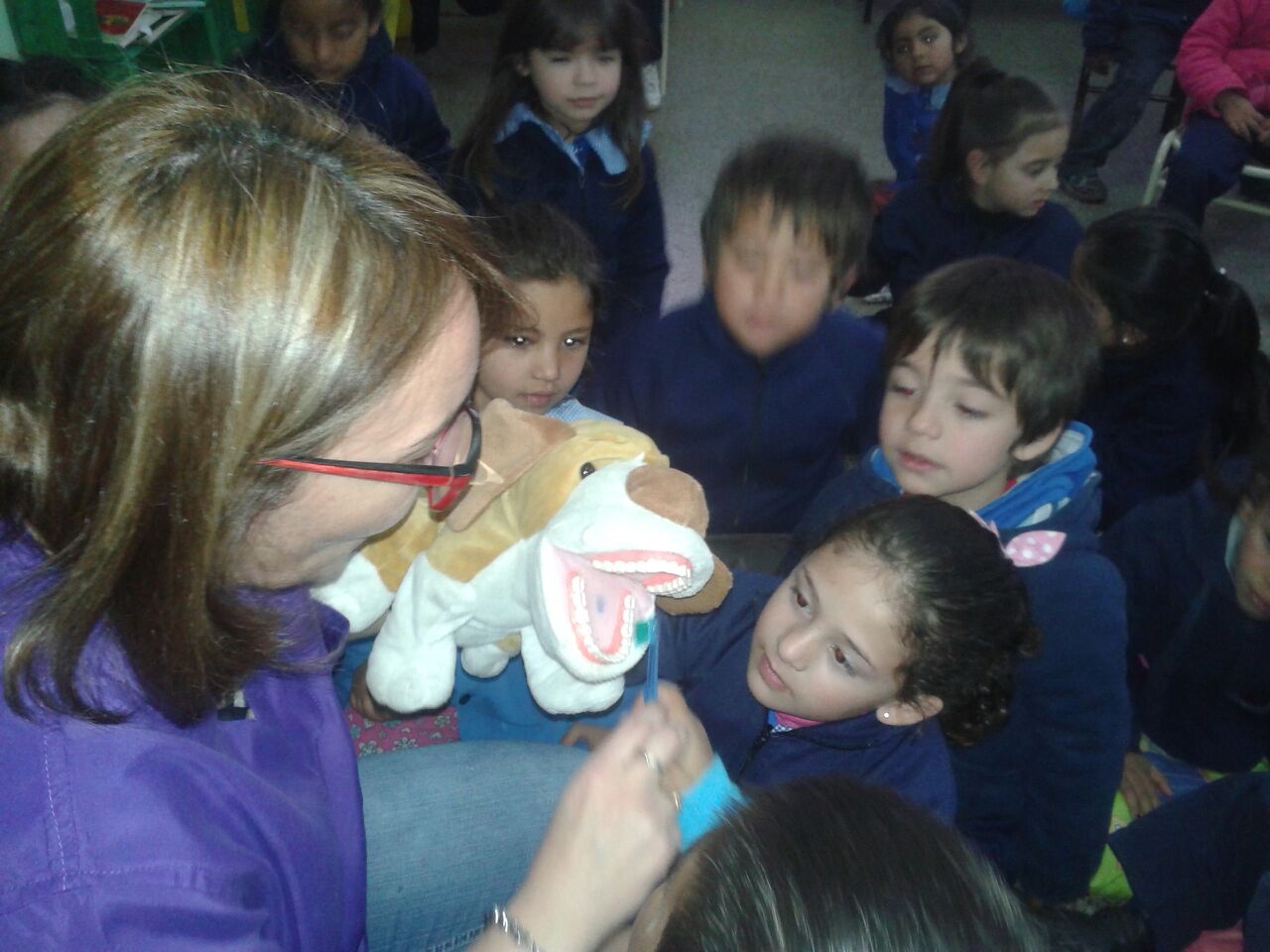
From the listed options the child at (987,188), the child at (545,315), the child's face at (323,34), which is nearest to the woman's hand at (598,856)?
the child at (545,315)

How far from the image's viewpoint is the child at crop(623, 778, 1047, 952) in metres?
0.59

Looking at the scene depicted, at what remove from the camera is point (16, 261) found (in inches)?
27.3

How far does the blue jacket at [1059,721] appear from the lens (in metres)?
1.36

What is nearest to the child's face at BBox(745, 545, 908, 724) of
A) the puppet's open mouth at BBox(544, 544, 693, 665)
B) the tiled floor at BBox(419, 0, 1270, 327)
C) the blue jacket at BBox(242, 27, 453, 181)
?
the puppet's open mouth at BBox(544, 544, 693, 665)

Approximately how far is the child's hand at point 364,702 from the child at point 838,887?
71cm

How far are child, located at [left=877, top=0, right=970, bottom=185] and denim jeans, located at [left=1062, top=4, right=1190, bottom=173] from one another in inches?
36.0

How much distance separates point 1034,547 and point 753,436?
24.2 inches

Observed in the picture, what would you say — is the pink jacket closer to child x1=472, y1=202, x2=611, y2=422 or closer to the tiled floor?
the tiled floor

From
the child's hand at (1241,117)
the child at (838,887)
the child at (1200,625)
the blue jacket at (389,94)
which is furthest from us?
the child's hand at (1241,117)

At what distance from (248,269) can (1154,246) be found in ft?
6.66

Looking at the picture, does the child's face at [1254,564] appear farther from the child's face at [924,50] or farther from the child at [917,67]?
the child's face at [924,50]

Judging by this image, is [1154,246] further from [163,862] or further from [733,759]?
[163,862]

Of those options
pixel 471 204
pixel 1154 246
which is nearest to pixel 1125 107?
pixel 1154 246

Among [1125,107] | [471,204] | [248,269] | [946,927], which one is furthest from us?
[1125,107]
